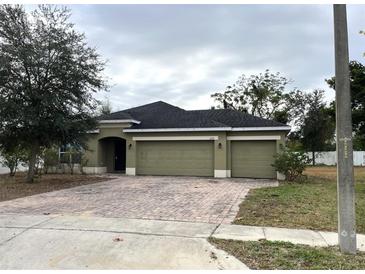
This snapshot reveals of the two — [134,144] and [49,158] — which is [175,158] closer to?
[134,144]

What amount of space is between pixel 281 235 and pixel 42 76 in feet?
42.5

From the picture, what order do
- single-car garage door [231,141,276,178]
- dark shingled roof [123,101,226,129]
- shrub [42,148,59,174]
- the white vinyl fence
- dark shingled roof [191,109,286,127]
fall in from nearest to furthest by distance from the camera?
1. single-car garage door [231,141,276,178]
2. dark shingled roof [191,109,286,127]
3. dark shingled roof [123,101,226,129]
4. shrub [42,148,59,174]
5. the white vinyl fence

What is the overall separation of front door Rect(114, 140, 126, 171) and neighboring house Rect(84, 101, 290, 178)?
25 centimetres

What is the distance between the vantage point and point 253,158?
62.7 ft

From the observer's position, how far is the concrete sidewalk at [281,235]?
19.5 ft

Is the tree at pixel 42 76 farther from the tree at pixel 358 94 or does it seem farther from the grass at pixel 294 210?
the tree at pixel 358 94

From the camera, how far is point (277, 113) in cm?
3819

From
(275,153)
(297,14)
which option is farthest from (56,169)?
(297,14)

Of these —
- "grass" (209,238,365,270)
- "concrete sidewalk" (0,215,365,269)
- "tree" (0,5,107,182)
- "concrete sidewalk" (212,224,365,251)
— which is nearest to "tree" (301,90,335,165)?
"tree" (0,5,107,182)

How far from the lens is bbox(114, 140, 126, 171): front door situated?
23188 mm

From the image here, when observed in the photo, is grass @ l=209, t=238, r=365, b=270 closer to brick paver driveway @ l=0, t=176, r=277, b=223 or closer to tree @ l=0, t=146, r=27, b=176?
→ brick paver driveway @ l=0, t=176, r=277, b=223

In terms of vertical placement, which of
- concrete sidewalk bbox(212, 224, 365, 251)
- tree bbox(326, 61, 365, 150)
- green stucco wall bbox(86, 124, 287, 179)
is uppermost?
tree bbox(326, 61, 365, 150)

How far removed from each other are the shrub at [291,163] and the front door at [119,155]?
430 inches

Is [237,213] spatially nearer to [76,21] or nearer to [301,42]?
[301,42]
